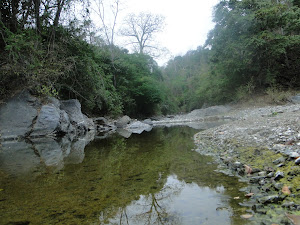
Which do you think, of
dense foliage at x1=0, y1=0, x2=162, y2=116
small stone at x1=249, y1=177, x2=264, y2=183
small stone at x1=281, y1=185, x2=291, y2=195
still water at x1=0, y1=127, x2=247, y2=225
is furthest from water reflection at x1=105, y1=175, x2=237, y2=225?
dense foliage at x1=0, y1=0, x2=162, y2=116

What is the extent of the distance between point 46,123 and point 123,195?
894cm

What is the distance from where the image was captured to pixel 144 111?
28.4 meters

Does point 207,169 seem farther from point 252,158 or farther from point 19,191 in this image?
point 19,191

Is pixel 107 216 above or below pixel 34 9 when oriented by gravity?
below

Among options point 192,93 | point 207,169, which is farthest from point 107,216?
point 192,93

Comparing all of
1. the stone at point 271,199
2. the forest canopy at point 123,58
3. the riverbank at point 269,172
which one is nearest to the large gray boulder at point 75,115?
the forest canopy at point 123,58

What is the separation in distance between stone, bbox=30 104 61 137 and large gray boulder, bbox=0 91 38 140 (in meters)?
0.26

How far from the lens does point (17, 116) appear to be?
10.1m

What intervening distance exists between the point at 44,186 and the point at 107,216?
4.99ft

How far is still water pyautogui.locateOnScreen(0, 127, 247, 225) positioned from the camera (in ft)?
7.38

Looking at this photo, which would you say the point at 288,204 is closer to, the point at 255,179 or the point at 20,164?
the point at 255,179

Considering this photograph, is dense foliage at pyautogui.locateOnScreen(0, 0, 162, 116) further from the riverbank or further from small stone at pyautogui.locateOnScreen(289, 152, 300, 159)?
small stone at pyautogui.locateOnScreen(289, 152, 300, 159)

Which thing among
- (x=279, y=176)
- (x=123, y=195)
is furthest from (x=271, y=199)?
(x=123, y=195)

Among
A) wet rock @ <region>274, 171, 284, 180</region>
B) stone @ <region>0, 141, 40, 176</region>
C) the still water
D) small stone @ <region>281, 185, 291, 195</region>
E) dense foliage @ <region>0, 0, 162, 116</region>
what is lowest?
stone @ <region>0, 141, 40, 176</region>
